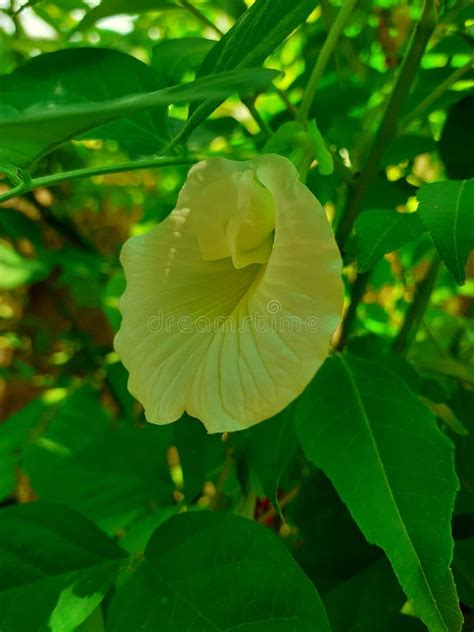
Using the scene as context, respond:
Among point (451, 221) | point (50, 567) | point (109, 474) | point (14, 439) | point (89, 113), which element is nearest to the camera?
point (89, 113)

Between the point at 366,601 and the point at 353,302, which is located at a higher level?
the point at 353,302

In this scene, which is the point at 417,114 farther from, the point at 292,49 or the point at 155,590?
the point at 292,49

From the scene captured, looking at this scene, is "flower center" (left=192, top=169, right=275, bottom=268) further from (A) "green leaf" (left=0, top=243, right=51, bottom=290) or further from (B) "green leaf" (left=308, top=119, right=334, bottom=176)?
(A) "green leaf" (left=0, top=243, right=51, bottom=290)

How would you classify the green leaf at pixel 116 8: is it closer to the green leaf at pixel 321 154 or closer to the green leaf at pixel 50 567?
the green leaf at pixel 321 154

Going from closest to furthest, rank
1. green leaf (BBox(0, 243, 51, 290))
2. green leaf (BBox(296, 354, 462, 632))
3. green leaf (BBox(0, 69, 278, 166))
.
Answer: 1. green leaf (BBox(0, 69, 278, 166))
2. green leaf (BBox(296, 354, 462, 632))
3. green leaf (BBox(0, 243, 51, 290))

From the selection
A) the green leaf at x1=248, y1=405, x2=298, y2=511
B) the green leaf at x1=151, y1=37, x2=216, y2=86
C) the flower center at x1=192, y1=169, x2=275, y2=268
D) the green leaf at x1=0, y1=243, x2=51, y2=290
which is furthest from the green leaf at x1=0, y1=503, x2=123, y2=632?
the green leaf at x1=0, y1=243, x2=51, y2=290

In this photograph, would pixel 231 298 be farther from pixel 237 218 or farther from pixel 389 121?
pixel 389 121

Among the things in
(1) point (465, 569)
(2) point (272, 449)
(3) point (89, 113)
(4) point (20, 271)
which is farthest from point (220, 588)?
(4) point (20, 271)
